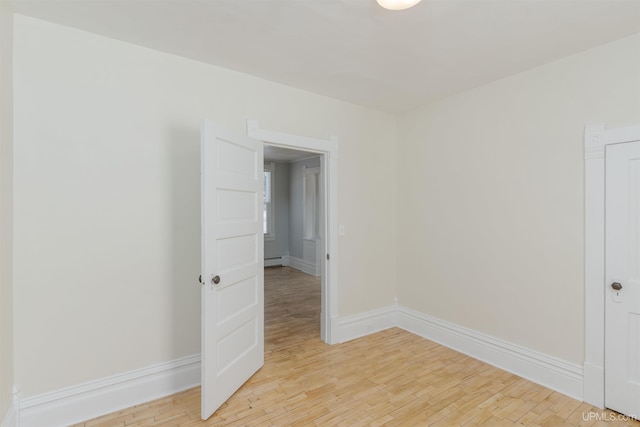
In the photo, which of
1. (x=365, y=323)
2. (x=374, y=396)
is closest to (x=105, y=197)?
(x=374, y=396)

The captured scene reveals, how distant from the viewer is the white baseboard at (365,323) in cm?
341

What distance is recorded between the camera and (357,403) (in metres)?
2.29

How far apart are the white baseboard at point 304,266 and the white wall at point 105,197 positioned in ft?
14.2

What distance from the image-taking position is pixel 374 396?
238cm

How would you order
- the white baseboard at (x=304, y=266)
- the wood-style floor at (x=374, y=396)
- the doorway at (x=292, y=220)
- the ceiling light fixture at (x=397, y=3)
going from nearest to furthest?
the ceiling light fixture at (x=397, y=3)
the wood-style floor at (x=374, y=396)
the doorway at (x=292, y=220)
the white baseboard at (x=304, y=266)

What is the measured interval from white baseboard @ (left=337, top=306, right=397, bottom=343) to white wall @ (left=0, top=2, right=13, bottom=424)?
8.45 feet

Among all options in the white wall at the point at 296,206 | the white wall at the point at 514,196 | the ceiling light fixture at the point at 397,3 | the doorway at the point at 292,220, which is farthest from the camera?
the white wall at the point at 296,206

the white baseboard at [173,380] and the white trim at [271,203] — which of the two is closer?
the white baseboard at [173,380]

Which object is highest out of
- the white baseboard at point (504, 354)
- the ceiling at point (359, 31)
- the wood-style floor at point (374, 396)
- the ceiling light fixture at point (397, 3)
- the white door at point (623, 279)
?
the ceiling at point (359, 31)

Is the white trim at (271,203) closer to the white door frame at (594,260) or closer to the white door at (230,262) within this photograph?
the white door at (230,262)

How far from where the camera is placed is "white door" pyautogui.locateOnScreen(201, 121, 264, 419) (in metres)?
2.12

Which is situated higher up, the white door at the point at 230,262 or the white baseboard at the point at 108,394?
the white door at the point at 230,262

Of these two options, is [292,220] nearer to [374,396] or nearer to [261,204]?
[261,204]

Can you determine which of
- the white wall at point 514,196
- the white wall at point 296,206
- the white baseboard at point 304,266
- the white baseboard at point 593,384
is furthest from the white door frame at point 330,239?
the white wall at point 296,206
